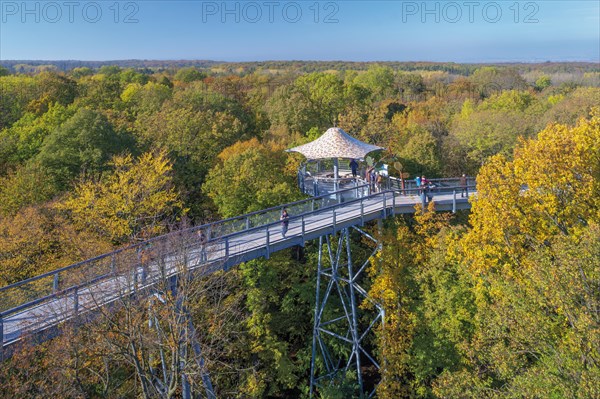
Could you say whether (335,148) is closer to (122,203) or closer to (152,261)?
(122,203)

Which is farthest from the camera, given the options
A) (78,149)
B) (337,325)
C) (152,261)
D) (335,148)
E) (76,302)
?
(78,149)

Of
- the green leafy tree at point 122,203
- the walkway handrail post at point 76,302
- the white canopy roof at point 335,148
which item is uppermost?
the white canopy roof at point 335,148

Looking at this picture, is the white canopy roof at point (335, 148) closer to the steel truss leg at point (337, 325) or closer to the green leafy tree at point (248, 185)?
the green leafy tree at point (248, 185)

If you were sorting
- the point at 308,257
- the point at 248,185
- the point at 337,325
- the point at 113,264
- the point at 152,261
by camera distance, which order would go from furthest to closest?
the point at 248,185
the point at 308,257
the point at 337,325
the point at 113,264
the point at 152,261

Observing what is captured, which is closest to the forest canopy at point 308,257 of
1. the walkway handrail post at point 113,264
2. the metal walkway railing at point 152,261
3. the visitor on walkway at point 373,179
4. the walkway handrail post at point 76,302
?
the walkway handrail post at point 76,302

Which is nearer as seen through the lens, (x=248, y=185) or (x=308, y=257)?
(x=308, y=257)

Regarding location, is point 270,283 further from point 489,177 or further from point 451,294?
point 489,177

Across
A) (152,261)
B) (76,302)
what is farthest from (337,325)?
(76,302)

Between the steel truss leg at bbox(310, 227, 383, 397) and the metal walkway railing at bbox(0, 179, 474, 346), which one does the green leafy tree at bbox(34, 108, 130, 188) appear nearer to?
the metal walkway railing at bbox(0, 179, 474, 346)
